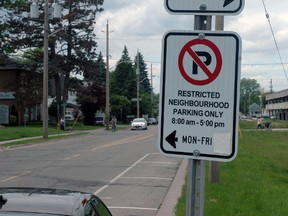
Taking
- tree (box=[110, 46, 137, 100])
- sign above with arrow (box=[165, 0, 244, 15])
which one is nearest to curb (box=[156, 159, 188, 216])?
sign above with arrow (box=[165, 0, 244, 15])

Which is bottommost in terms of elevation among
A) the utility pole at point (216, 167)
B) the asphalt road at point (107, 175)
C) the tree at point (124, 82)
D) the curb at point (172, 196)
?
the asphalt road at point (107, 175)

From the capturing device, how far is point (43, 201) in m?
3.76

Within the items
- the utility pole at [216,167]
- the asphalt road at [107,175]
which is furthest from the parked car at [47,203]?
the utility pole at [216,167]

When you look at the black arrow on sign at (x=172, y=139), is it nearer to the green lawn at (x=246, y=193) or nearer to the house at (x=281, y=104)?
the green lawn at (x=246, y=193)

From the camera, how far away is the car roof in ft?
11.6

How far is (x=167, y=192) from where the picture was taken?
12.9 metres

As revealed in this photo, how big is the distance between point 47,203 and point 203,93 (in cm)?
137

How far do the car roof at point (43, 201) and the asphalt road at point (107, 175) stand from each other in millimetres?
6254

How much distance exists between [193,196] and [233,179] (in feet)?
34.5

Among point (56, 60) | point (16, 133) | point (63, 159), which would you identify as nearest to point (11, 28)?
point (56, 60)

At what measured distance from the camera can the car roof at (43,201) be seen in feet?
11.6

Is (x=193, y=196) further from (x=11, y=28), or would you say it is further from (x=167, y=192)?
(x=11, y=28)

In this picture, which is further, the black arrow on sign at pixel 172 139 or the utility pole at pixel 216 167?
the utility pole at pixel 216 167

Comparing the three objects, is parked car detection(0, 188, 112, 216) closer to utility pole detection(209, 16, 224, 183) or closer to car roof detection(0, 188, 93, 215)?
car roof detection(0, 188, 93, 215)
